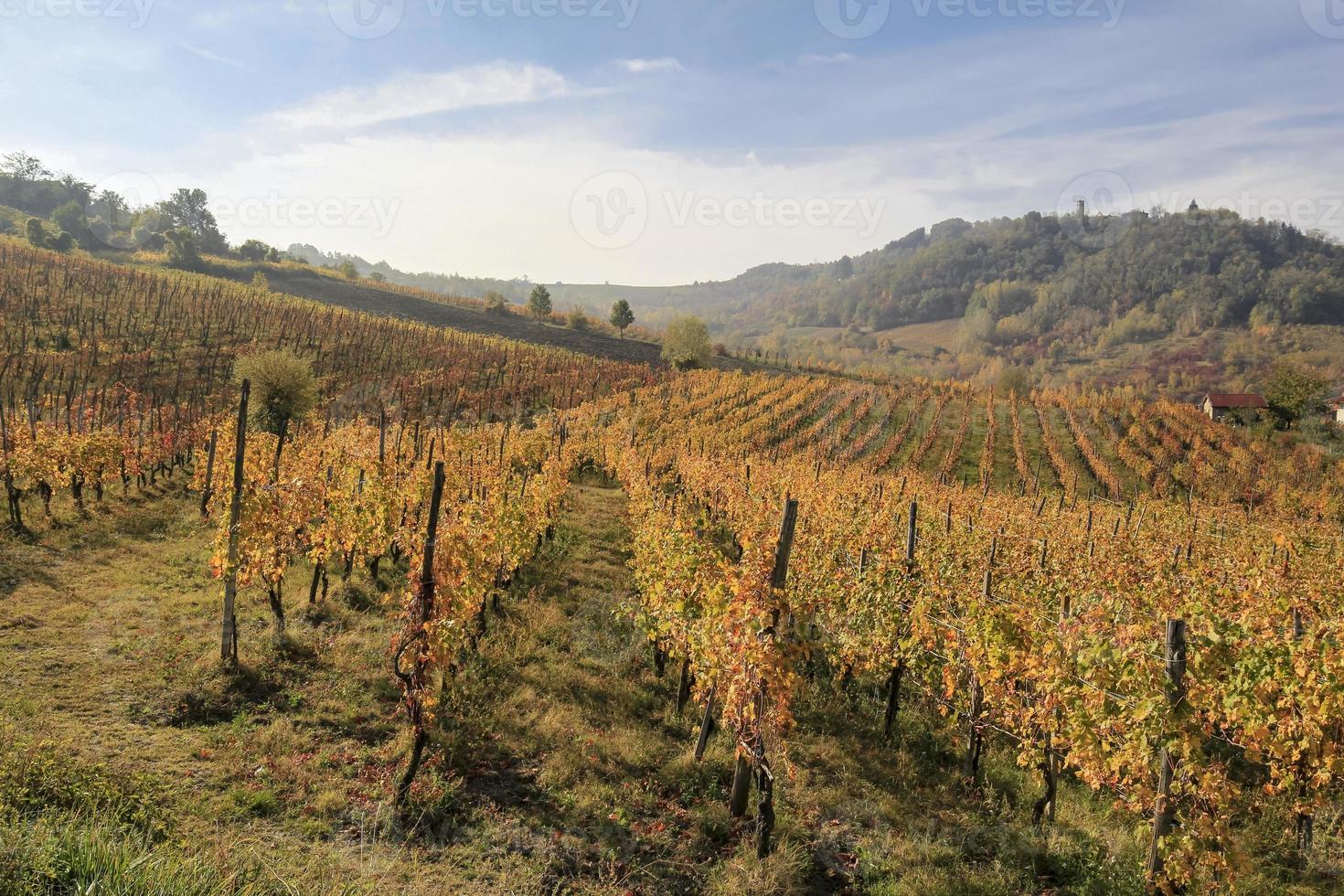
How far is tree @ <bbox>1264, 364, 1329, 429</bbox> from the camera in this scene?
2010 inches

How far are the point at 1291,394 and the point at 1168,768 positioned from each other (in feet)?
216

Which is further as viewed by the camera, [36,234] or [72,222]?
[72,222]

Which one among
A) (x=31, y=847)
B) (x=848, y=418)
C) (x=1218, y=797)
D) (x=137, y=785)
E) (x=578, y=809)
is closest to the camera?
(x=31, y=847)

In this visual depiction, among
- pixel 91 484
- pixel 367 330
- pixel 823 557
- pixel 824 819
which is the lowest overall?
pixel 91 484

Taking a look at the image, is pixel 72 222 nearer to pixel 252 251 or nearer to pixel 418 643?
pixel 252 251

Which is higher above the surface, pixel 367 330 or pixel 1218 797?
pixel 367 330

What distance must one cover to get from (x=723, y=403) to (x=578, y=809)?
4745 cm

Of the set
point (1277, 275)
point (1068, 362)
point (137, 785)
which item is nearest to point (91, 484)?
point (137, 785)

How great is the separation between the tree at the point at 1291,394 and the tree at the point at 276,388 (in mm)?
73046

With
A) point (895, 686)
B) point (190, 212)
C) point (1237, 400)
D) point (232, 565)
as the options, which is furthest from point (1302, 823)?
point (190, 212)

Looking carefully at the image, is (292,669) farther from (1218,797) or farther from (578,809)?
(1218,797)

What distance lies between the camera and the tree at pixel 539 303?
289 ft

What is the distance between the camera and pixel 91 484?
2244 centimetres

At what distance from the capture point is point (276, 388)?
27641mm
